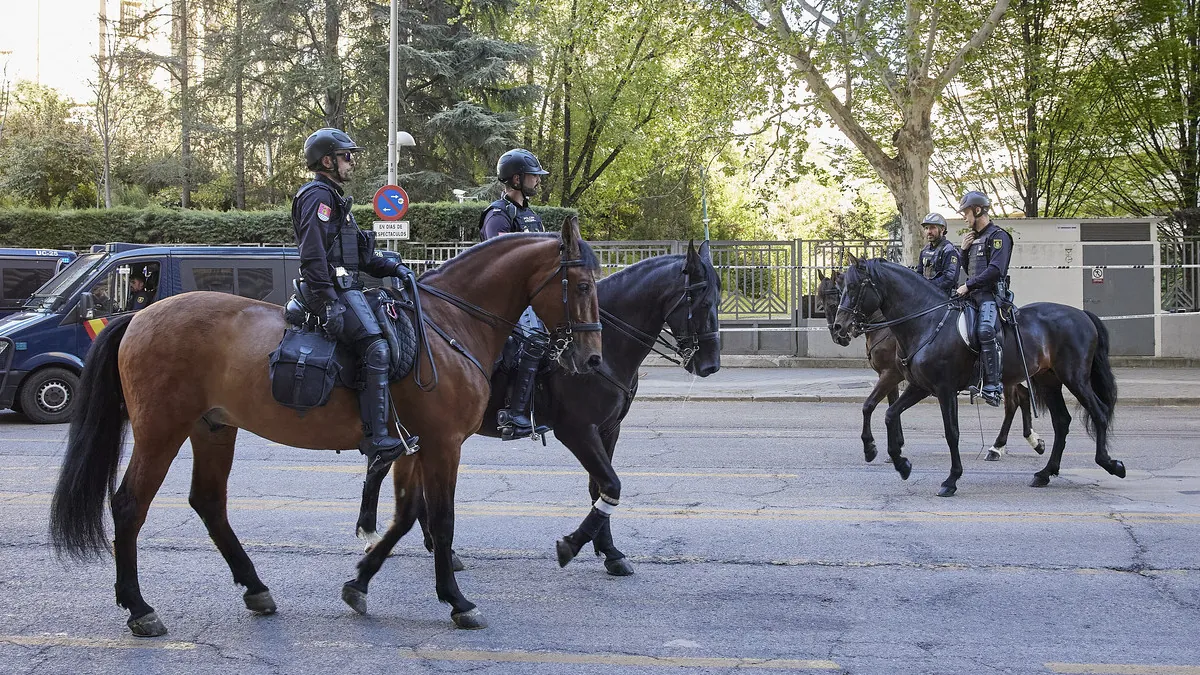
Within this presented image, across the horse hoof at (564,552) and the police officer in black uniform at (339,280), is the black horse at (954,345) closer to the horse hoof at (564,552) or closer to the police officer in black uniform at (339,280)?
the horse hoof at (564,552)

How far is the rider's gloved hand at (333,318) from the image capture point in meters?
5.39

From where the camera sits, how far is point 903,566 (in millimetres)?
6504

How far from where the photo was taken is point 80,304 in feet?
45.8

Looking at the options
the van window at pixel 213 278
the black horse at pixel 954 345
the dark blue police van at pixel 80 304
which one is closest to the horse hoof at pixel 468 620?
the black horse at pixel 954 345

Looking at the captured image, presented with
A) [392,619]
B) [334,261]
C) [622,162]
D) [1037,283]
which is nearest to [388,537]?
[392,619]

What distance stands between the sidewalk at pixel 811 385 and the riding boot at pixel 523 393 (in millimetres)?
10196

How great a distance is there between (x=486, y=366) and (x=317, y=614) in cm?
162

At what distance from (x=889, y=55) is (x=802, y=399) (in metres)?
6.78

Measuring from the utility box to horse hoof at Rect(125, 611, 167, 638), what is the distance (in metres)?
18.3

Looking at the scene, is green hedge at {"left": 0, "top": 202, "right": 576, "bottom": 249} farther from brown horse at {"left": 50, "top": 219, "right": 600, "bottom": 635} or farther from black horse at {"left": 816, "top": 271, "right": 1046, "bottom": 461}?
brown horse at {"left": 50, "top": 219, "right": 600, "bottom": 635}

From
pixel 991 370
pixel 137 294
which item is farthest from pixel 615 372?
pixel 137 294

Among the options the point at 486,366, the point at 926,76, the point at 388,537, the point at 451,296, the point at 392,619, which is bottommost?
the point at 392,619

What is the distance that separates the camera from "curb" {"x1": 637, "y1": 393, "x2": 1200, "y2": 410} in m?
16.5

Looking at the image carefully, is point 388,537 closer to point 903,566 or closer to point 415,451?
point 415,451
